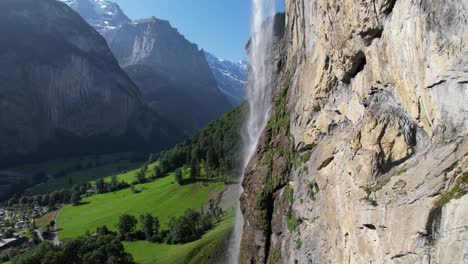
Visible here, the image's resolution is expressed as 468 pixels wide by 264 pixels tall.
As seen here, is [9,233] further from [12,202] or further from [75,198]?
[12,202]

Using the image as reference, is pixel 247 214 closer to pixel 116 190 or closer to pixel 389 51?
pixel 389 51

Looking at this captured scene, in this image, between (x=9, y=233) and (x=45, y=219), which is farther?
(x=45, y=219)

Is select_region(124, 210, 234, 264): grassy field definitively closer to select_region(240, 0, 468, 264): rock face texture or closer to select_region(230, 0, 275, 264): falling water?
select_region(230, 0, 275, 264): falling water

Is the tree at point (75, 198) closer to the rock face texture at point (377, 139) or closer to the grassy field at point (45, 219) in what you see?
the grassy field at point (45, 219)

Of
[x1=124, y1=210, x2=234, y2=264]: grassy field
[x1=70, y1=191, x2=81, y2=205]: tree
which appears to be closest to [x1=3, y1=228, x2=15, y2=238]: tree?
[x1=70, y1=191, x2=81, y2=205]: tree

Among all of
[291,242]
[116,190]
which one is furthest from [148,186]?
[291,242]

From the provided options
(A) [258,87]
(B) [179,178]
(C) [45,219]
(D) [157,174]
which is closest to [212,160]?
(B) [179,178]

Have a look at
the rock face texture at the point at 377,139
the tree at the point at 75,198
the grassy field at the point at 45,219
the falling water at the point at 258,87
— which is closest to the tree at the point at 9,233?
the grassy field at the point at 45,219
